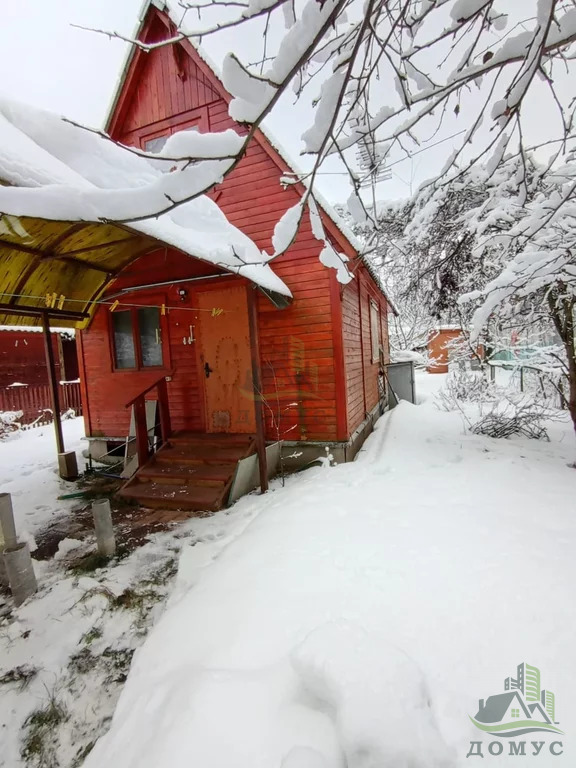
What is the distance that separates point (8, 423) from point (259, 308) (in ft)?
32.9

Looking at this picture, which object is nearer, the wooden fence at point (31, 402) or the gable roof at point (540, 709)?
the gable roof at point (540, 709)

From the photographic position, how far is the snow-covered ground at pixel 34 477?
Result: 469 cm

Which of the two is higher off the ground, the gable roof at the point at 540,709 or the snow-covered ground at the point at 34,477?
the gable roof at the point at 540,709

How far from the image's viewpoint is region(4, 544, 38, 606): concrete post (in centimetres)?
288

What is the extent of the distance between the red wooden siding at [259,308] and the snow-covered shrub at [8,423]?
5.52 m

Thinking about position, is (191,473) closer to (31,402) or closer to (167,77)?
(167,77)

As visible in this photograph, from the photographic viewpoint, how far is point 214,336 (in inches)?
237

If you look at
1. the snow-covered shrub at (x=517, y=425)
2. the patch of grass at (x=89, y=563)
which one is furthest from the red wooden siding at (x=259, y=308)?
the patch of grass at (x=89, y=563)

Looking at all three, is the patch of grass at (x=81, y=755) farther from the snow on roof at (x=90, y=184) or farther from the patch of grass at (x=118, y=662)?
the snow on roof at (x=90, y=184)

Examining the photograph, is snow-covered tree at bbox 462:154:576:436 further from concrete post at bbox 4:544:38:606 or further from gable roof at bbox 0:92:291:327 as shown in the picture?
concrete post at bbox 4:544:38:606

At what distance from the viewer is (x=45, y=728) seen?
1.93 metres

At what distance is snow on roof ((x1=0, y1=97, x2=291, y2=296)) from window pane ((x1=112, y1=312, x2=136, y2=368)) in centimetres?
323

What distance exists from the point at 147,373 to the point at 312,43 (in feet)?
20.8

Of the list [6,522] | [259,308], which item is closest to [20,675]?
[6,522]
